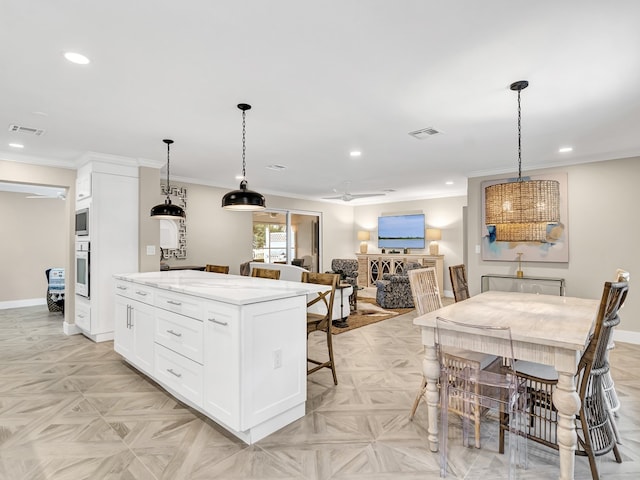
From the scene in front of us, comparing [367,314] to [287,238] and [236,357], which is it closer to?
[287,238]

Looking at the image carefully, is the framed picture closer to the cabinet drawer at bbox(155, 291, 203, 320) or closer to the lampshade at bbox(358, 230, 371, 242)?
the cabinet drawer at bbox(155, 291, 203, 320)

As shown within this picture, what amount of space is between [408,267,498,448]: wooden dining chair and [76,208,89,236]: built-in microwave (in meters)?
4.16

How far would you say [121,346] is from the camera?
141 inches

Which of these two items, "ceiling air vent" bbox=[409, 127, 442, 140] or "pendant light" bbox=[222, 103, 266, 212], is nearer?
"pendant light" bbox=[222, 103, 266, 212]

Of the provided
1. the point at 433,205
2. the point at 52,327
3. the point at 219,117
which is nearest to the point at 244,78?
the point at 219,117

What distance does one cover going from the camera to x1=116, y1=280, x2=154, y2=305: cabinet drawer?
311 centimetres

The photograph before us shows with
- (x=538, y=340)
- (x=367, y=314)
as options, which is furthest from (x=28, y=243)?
(x=538, y=340)

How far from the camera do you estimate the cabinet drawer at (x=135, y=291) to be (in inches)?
122

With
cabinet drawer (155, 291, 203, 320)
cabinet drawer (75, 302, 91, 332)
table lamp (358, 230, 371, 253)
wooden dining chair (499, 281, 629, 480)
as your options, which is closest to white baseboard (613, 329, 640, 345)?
wooden dining chair (499, 281, 629, 480)

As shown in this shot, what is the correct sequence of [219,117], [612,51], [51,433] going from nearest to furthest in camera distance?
[612,51]
[51,433]
[219,117]

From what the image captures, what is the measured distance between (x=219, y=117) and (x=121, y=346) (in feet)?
8.26

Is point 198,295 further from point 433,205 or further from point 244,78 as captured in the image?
point 433,205

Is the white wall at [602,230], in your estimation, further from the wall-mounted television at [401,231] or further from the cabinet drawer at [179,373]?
the cabinet drawer at [179,373]

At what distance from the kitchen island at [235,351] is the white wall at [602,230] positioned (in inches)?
163
